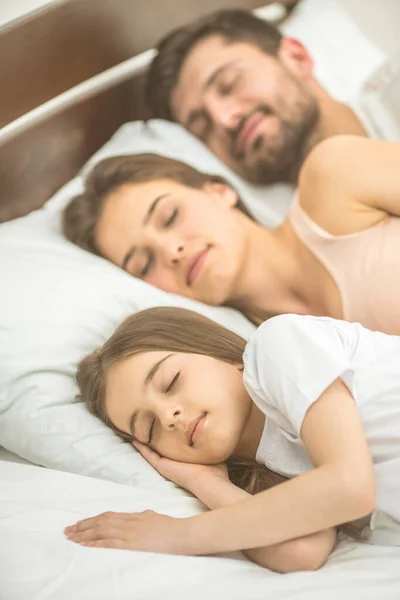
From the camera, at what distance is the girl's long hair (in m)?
1.19

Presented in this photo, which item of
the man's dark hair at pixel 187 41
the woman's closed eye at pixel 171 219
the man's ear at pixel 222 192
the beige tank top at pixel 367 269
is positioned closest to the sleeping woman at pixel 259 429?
the beige tank top at pixel 367 269

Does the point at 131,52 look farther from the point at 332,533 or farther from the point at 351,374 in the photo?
the point at 332,533

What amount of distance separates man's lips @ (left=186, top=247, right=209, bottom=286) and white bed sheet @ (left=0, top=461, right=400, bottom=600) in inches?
22.4

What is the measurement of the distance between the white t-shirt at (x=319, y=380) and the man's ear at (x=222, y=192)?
607 mm

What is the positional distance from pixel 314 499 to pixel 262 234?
31.9 inches

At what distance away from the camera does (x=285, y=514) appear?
3.07 feet

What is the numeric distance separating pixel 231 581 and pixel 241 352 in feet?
1.43

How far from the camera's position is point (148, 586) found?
2.93ft

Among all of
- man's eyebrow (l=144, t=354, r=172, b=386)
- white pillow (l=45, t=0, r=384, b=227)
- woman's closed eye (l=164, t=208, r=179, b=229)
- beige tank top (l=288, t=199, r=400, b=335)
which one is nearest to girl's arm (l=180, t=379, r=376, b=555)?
man's eyebrow (l=144, t=354, r=172, b=386)

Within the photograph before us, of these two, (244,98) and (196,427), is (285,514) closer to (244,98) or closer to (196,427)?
(196,427)

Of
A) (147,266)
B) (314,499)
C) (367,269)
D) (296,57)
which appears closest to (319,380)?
(314,499)

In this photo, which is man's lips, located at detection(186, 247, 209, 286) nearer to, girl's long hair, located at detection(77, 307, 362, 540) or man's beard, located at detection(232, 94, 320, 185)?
girl's long hair, located at detection(77, 307, 362, 540)

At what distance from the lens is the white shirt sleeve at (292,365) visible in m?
0.98

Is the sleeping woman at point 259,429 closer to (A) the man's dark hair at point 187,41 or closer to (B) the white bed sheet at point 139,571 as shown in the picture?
(B) the white bed sheet at point 139,571
